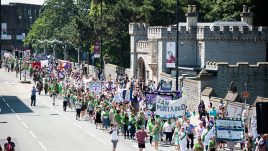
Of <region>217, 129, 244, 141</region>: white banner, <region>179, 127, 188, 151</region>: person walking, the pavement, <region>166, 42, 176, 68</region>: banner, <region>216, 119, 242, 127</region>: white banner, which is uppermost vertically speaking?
<region>166, 42, 176, 68</region>: banner

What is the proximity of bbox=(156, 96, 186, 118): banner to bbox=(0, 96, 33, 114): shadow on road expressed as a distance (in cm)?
1653

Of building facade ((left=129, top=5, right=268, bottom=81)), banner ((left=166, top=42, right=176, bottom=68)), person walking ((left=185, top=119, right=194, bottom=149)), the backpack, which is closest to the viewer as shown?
the backpack

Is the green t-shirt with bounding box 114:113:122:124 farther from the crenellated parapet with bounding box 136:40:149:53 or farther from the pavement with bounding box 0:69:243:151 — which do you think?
the crenellated parapet with bounding box 136:40:149:53

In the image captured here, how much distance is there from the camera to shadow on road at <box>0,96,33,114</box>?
152 feet

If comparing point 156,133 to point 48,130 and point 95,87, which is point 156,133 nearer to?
point 48,130

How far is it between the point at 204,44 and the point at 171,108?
26.1 m

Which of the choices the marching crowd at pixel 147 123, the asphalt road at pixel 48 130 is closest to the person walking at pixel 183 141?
the marching crowd at pixel 147 123

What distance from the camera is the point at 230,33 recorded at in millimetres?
57000

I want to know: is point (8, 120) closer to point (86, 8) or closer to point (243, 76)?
point (243, 76)

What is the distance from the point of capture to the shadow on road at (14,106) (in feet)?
152

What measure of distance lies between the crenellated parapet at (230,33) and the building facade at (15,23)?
132 metres

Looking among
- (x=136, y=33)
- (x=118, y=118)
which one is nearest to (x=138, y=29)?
(x=136, y=33)

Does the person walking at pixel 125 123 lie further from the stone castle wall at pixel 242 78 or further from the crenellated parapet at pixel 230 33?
the crenellated parapet at pixel 230 33

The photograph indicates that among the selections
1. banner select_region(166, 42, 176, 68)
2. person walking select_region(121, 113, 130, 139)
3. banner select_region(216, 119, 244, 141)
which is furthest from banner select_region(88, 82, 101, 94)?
banner select_region(216, 119, 244, 141)
